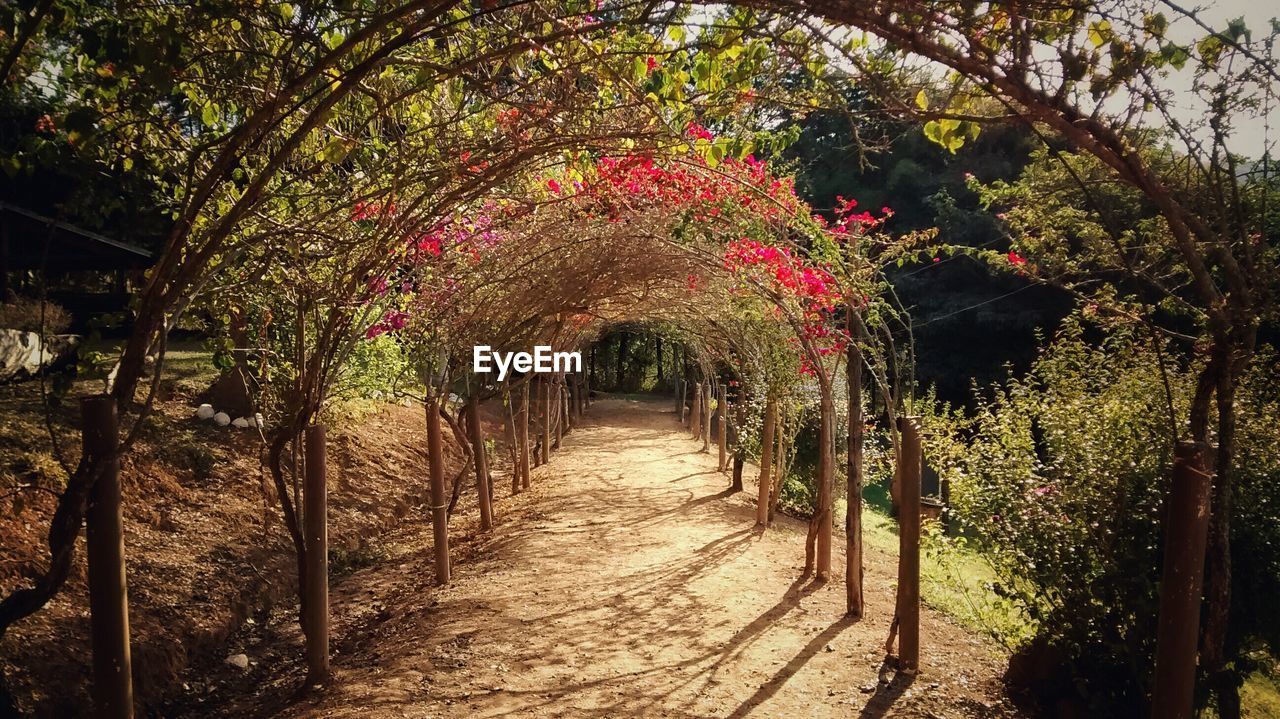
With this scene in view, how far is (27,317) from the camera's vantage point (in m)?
8.12

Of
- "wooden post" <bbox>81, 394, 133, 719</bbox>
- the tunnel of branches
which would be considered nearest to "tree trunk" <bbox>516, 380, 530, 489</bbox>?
the tunnel of branches

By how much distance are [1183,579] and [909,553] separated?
1713 millimetres

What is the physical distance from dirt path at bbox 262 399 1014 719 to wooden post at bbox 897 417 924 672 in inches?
7.0

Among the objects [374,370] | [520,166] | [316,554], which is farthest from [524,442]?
[520,166]

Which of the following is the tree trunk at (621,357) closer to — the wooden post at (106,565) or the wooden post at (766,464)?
the wooden post at (766,464)

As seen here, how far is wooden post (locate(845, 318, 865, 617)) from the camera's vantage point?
14.9 feet

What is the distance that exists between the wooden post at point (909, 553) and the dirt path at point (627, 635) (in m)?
0.18

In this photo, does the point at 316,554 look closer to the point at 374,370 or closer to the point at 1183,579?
the point at 1183,579

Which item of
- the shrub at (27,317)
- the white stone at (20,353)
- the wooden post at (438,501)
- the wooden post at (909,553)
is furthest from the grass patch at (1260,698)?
the shrub at (27,317)

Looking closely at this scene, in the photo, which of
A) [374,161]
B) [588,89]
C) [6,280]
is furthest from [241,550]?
[6,280]

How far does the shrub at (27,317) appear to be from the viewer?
767cm

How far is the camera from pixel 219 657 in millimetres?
4418

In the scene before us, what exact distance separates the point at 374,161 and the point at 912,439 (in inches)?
117

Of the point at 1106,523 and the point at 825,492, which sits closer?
the point at 1106,523
